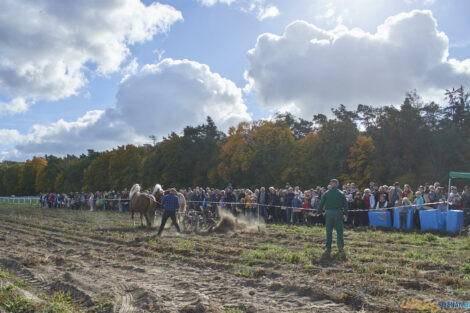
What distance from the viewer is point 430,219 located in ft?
46.2

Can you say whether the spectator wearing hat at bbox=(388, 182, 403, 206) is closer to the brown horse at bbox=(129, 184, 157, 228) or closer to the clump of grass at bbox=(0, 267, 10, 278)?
the brown horse at bbox=(129, 184, 157, 228)

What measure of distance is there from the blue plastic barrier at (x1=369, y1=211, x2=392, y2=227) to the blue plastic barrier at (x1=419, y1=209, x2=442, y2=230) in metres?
1.31

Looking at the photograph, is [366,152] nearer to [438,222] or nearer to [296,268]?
[438,222]

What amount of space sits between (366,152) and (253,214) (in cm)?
2288

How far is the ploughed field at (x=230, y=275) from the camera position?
223 inches

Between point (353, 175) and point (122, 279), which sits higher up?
point (353, 175)

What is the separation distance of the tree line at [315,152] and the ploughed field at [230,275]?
26.0 metres

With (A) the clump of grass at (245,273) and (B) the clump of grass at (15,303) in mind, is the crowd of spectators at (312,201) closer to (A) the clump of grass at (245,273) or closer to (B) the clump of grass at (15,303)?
(A) the clump of grass at (245,273)

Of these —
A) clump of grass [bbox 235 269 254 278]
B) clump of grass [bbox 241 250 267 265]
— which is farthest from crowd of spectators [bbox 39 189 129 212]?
clump of grass [bbox 235 269 254 278]

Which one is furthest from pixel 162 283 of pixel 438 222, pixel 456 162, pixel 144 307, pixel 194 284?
pixel 456 162

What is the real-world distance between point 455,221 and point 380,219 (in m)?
2.76

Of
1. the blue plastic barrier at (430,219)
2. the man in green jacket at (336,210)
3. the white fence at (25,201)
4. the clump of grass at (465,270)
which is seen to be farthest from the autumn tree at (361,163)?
the white fence at (25,201)

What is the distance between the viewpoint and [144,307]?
5645 millimetres

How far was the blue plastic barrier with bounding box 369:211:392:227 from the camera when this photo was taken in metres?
15.4
